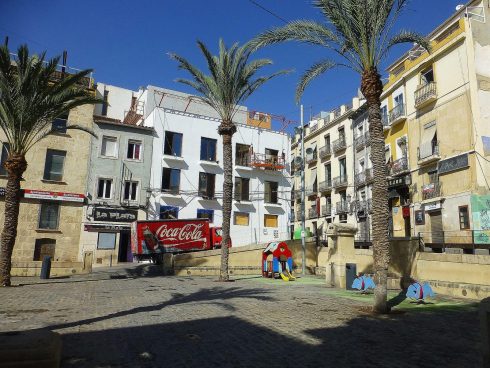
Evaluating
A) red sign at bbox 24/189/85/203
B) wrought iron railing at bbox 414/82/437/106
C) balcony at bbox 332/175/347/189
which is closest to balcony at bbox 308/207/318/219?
balcony at bbox 332/175/347/189

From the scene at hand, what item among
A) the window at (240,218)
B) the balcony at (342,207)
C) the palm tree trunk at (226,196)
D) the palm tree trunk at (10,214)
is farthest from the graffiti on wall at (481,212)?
the palm tree trunk at (10,214)

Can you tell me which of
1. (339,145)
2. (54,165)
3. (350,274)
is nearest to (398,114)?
→ (339,145)

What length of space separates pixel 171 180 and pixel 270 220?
10681mm

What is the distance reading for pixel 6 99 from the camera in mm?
15914

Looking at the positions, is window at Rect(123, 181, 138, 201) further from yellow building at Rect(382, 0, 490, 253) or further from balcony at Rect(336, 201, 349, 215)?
yellow building at Rect(382, 0, 490, 253)

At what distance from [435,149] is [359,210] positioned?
447 inches

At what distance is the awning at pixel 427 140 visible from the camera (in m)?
29.8

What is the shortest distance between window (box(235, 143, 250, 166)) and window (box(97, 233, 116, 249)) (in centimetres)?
1359

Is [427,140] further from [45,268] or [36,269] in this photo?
[36,269]

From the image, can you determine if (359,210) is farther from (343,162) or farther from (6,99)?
(6,99)

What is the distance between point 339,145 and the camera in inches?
1715

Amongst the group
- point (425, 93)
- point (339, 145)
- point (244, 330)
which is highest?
point (425, 93)

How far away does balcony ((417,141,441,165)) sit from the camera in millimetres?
28839

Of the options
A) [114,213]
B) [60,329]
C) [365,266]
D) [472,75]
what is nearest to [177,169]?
[114,213]
